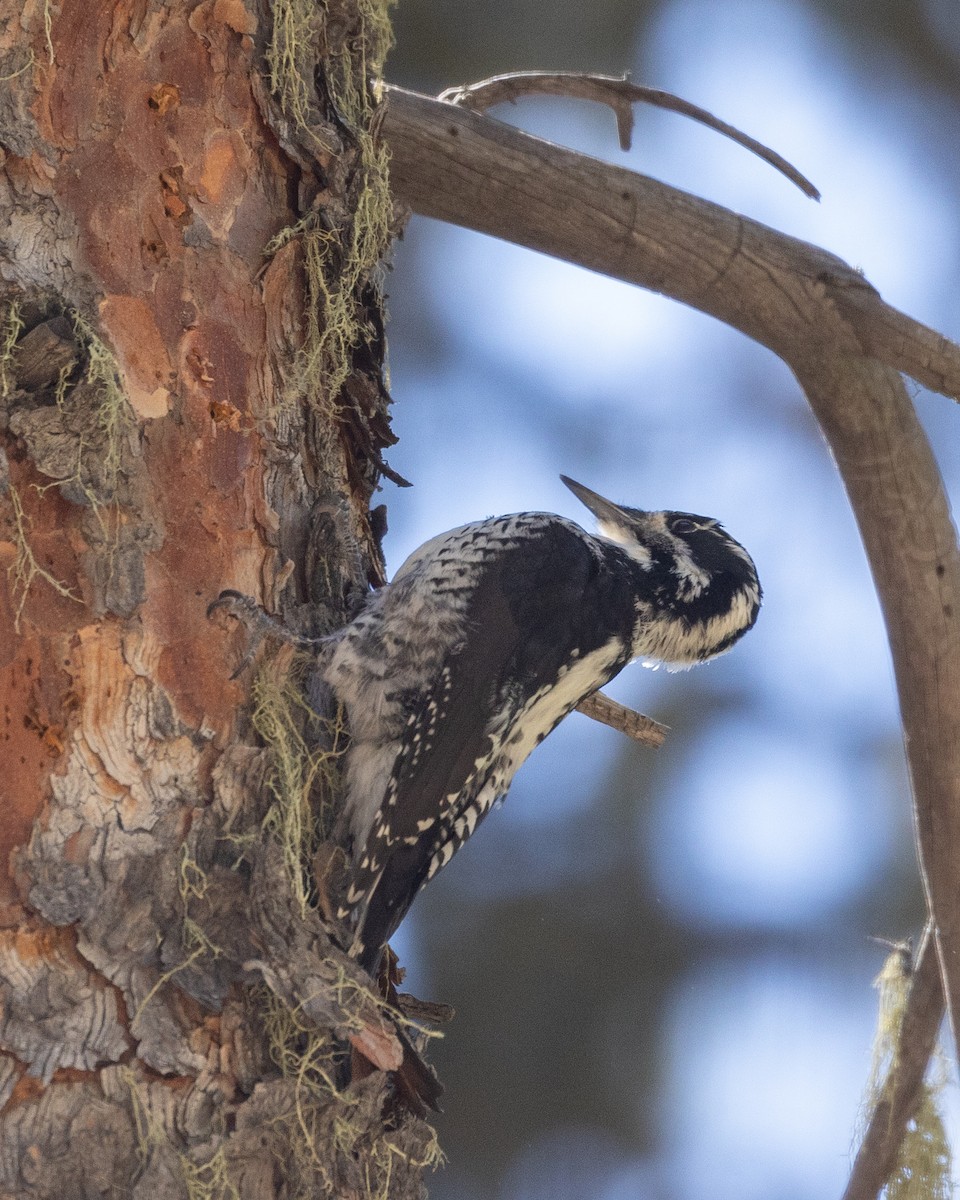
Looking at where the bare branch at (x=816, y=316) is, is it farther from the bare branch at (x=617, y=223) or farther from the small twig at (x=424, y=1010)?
the small twig at (x=424, y=1010)

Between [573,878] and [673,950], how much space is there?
18.8 inches

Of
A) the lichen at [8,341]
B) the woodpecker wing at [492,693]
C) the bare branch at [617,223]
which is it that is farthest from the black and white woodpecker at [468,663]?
the lichen at [8,341]

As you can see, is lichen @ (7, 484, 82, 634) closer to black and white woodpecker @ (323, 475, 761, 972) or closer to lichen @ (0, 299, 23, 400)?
lichen @ (0, 299, 23, 400)

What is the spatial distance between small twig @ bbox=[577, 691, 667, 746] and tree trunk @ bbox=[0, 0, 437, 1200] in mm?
657

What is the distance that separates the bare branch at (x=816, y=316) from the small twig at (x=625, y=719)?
49 centimetres

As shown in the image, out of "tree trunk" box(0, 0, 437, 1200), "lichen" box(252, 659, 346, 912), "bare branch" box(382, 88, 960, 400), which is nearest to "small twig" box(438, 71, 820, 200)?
"bare branch" box(382, 88, 960, 400)

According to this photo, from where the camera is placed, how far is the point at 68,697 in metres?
2.02

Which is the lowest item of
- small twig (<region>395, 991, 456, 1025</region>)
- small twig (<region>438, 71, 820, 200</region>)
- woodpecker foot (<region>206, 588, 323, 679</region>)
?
small twig (<region>395, 991, 456, 1025</region>)

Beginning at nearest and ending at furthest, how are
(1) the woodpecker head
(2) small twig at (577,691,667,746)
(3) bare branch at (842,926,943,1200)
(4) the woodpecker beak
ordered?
(3) bare branch at (842,926,943,1200) → (2) small twig at (577,691,667,746) → (1) the woodpecker head → (4) the woodpecker beak

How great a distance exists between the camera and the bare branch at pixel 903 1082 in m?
2.65

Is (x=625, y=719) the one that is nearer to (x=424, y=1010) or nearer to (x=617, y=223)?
(x=424, y=1010)

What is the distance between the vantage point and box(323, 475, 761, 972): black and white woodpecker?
2.53 meters

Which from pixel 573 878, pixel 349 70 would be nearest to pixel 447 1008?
pixel 349 70

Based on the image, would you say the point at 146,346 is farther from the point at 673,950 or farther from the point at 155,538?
the point at 673,950
